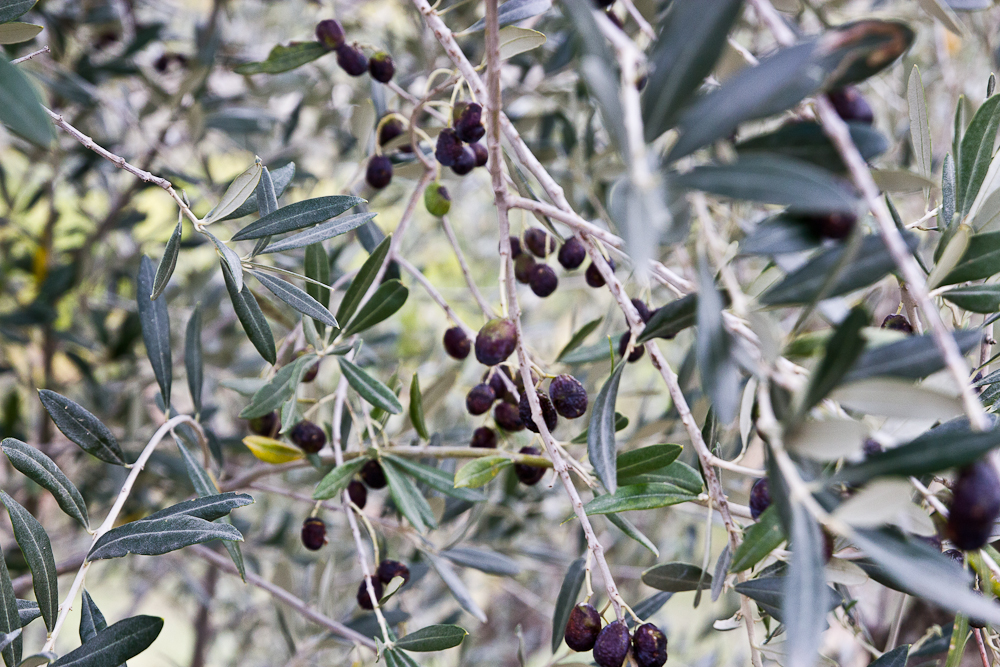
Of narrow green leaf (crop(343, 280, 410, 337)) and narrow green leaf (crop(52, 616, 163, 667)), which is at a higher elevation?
narrow green leaf (crop(343, 280, 410, 337))

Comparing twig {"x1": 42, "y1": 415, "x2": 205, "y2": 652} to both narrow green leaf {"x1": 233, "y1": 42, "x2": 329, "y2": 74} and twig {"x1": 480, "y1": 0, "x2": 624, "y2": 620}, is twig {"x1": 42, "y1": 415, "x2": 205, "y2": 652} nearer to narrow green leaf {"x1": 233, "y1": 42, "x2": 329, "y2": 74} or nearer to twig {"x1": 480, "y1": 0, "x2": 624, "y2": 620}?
twig {"x1": 480, "y1": 0, "x2": 624, "y2": 620}

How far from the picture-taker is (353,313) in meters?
0.93

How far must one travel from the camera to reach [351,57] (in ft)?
3.51

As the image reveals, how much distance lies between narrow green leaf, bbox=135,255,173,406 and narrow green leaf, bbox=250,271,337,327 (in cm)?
28

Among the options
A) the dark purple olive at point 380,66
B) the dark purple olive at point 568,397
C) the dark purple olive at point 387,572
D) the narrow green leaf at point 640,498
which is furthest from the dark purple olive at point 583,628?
the dark purple olive at point 380,66

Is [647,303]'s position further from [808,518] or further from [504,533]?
[504,533]

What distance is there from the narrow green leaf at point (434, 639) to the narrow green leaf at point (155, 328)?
50cm

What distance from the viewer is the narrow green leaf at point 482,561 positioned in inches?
46.0

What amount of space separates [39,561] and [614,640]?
59 cm

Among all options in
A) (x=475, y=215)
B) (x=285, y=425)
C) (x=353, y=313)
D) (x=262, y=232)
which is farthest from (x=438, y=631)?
(x=475, y=215)

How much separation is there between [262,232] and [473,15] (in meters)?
1.09

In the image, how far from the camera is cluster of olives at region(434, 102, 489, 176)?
2.73 feet

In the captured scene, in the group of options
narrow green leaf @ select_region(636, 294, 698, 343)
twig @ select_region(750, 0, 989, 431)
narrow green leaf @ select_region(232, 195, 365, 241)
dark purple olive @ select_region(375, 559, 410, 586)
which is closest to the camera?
twig @ select_region(750, 0, 989, 431)

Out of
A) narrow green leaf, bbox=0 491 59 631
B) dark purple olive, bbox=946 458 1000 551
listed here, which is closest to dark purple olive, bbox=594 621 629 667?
dark purple olive, bbox=946 458 1000 551
